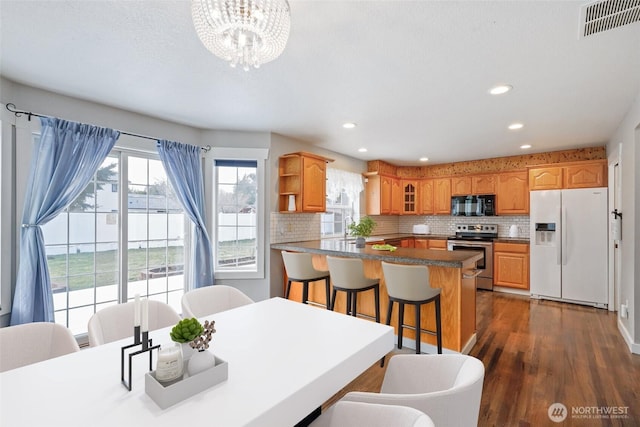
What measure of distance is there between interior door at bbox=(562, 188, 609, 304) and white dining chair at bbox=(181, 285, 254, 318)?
15.6 ft

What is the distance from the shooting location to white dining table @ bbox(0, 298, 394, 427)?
0.83m

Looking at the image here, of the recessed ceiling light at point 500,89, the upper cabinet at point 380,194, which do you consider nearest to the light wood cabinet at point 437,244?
the upper cabinet at point 380,194

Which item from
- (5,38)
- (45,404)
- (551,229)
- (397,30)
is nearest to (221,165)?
(5,38)

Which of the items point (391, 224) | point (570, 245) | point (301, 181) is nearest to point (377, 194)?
point (391, 224)

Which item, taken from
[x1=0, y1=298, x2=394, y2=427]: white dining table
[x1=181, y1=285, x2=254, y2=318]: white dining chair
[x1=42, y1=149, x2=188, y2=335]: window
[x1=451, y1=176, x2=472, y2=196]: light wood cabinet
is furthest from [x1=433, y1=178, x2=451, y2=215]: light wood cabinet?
[x1=0, y1=298, x2=394, y2=427]: white dining table

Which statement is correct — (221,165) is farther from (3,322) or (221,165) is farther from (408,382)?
(408,382)

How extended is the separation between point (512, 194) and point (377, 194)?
94.0 inches

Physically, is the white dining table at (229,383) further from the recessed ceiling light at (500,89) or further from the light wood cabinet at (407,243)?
the light wood cabinet at (407,243)

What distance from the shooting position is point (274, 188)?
4148 mm

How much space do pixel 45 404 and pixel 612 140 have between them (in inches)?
236

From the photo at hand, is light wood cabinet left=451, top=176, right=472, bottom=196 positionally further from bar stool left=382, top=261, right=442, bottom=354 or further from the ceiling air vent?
the ceiling air vent

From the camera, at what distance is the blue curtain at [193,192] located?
354cm

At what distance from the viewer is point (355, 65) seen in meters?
2.25

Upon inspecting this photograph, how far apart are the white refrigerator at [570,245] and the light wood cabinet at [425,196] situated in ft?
6.34
